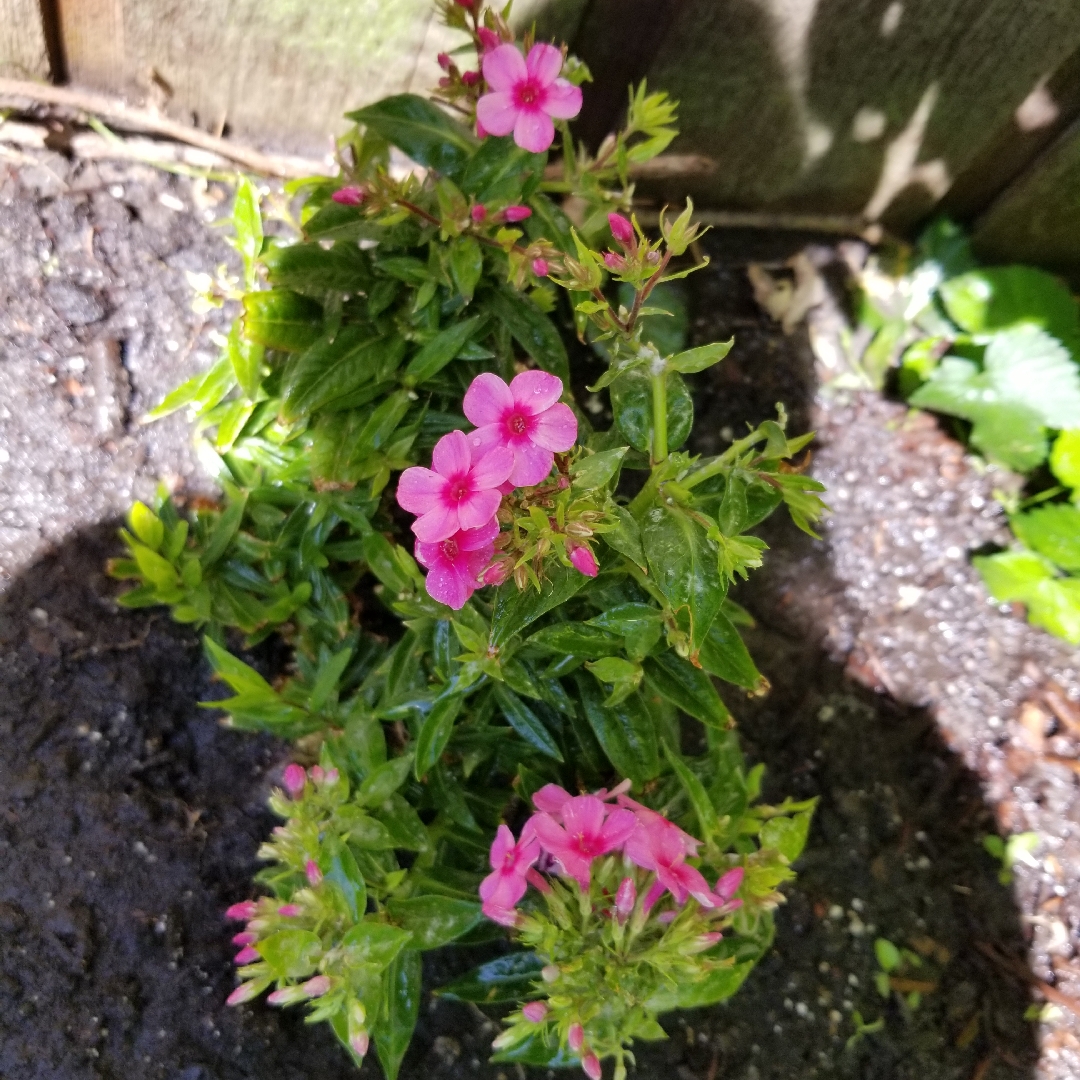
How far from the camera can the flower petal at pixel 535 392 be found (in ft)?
3.40

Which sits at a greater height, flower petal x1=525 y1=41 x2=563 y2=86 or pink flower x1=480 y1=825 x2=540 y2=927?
flower petal x1=525 y1=41 x2=563 y2=86

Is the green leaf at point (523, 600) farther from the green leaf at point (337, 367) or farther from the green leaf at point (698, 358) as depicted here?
the green leaf at point (337, 367)

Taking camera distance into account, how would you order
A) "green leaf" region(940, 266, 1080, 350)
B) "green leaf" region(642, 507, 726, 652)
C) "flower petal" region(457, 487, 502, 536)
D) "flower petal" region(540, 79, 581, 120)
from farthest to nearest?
"green leaf" region(940, 266, 1080, 350)
"flower petal" region(540, 79, 581, 120)
"green leaf" region(642, 507, 726, 652)
"flower petal" region(457, 487, 502, 536)

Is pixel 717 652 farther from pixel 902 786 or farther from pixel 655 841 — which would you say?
pixel 902 786

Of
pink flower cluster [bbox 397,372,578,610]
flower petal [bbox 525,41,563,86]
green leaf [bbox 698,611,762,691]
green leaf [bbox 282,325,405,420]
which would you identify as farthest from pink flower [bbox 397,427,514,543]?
flower petal [bbox 525,41,563,86]

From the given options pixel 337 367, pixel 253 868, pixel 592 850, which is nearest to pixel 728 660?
pixel 592 850

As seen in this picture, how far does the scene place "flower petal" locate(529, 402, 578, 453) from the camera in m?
1.03

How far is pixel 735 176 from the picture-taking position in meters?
2.29

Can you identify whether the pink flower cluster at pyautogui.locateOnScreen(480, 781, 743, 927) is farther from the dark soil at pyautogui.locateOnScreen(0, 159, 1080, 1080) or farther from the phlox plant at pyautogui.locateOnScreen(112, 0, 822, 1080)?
the dark soil at pyautogui.locateOnScreen(0, 159, 1080, 1080)

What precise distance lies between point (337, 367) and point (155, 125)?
0.96m

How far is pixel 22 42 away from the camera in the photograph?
1.83m

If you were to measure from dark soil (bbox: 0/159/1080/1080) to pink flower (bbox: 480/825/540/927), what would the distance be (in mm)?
520

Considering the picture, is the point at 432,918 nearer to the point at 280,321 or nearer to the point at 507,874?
the point at 507,874

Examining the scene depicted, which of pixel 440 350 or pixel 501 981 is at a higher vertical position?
pixel 440 350
